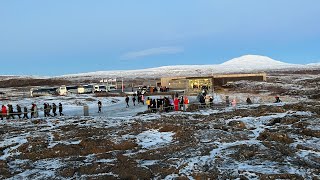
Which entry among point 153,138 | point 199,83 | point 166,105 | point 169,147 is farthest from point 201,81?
point 169,147

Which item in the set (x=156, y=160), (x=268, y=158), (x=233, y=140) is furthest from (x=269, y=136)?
(x=156, y=160)

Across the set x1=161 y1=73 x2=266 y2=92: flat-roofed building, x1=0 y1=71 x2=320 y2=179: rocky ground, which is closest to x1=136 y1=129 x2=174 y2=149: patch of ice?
x1=0 y1=71 x2=320 y2=179: rocky ground

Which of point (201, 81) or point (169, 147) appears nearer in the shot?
point (169, 147)

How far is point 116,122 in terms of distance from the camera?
1072 inches

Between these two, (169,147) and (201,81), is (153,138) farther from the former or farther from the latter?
(201,81)

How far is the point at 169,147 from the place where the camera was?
61.3ft

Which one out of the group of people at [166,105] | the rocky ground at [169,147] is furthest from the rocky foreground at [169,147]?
the group of people at [166,105]

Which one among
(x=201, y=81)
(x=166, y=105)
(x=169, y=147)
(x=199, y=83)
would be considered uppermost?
(x=201, y=81)

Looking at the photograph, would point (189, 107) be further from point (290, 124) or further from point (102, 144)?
point (102, 144)

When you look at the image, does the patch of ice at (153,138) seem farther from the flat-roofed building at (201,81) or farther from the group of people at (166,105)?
the flat-roofed building at (201,81)

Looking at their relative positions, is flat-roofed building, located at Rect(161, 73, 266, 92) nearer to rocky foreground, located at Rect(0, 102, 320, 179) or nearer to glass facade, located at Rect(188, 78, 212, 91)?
glass facade, located at Rect(188, 78, 212, 91)

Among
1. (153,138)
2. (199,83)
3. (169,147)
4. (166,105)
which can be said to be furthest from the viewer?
(199,83)

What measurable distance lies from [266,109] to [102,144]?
47.8ft

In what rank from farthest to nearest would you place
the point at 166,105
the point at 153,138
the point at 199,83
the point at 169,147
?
the point at 199,83, the point at 166,105, the point at 153,138, the point at 169,147
